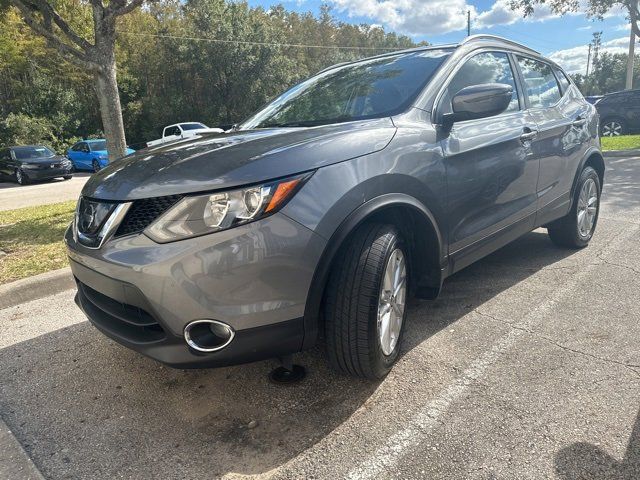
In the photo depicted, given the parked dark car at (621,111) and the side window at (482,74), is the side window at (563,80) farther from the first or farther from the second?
the parked dark car at (621,111)

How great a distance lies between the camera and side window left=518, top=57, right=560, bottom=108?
3.79 metres

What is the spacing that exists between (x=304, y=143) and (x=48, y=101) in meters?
29.9

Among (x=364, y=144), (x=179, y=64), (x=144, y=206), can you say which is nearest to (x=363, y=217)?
(x=364, y=144)

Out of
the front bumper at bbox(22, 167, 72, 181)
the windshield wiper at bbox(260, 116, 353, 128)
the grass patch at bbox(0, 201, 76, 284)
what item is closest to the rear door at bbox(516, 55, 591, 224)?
the windshield wiper at bbox(260, 116, 353, 128)

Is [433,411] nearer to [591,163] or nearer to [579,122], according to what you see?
[579,122]

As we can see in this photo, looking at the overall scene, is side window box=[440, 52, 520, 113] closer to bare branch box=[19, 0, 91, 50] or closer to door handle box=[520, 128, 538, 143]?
door handle box=[520, 128, 538, 143]

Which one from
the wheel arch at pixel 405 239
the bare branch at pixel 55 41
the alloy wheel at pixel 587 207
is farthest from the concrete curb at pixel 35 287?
the alloy wheel at pixel 587 207

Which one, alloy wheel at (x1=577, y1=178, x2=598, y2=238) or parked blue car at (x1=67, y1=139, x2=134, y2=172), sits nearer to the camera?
alloy wheel at (x1=577, y1=178, x2=598, y2=238)

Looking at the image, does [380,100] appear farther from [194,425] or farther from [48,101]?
[48,101]

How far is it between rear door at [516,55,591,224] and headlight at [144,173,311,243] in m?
2.43

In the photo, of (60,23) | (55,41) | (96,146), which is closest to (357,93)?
(55,41)

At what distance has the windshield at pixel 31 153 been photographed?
1570 cm

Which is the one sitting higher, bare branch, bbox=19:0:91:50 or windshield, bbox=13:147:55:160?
bare branch, bbox=19:0:91:50

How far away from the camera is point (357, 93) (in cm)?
308
